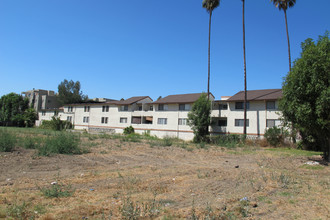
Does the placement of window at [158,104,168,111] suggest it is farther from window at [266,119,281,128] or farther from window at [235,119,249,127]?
window at [266,119,281,128]

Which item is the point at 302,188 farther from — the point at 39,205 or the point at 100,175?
the point at 39,205

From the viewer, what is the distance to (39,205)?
5355 millimetres

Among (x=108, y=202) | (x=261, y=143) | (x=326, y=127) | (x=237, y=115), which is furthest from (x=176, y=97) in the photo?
(x=108, y=202)

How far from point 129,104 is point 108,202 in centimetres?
4379

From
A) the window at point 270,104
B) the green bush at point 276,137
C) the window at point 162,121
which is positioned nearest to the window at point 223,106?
the window at point 270,104

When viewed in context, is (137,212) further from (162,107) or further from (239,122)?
(162,107)

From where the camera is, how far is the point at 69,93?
7938cm

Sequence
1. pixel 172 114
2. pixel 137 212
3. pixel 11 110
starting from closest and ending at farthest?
pixel 137 212 < pixel 172 114 < pixel 11 110

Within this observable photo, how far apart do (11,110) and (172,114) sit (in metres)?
52.6

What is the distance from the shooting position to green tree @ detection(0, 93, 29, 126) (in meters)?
66.1

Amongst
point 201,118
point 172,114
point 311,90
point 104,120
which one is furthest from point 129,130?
point 311,90

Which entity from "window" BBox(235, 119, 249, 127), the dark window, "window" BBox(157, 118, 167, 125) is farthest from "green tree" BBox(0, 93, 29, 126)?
"window" BBox(235, 119, 249, 127)

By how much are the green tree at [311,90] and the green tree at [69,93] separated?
246ft

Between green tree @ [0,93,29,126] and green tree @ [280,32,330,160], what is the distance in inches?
2806
